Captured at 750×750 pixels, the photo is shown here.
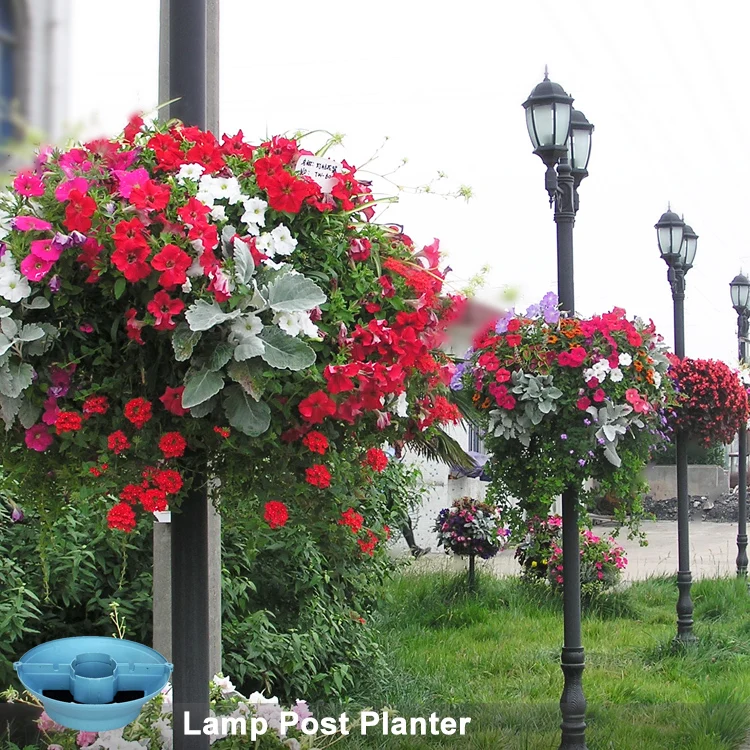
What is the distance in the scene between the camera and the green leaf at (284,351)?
207cm

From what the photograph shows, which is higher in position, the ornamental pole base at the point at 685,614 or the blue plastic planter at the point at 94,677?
the blue plastic planter at the point at 94,677

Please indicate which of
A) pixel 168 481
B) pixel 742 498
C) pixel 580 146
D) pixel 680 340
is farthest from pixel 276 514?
pixel 742 498

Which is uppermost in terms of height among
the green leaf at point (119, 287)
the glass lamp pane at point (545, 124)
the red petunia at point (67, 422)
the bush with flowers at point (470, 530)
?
the glass lamp pane at point (545, 124)

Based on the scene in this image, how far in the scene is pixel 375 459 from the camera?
255 cm

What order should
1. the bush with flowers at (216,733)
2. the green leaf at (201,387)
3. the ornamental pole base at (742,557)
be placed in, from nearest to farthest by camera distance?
the green leaf at (201,387) < the bush with flowers at (216,733) < the ornamental pole base at (742,557)

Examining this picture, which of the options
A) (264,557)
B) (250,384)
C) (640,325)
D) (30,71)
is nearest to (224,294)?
(250,384)

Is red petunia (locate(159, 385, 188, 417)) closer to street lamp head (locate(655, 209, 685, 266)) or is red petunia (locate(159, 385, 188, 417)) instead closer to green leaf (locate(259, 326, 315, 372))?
green leaf (locate(259, 326, 315, 372))

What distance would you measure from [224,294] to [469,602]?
7540 millimetres

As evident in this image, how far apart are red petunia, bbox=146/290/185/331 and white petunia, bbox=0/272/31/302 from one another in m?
0.29

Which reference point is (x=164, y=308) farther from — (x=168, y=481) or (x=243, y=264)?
(x=168, y=481)

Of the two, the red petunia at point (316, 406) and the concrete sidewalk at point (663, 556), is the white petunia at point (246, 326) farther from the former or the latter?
the concrete sidewalk at point (663, 556)

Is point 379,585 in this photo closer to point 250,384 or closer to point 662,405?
point 662,405

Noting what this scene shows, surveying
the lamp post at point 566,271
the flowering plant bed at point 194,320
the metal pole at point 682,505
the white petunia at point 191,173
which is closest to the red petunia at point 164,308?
the flowering plant bed at point 194,320

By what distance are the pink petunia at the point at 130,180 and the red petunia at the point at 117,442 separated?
→ 0.53 m
